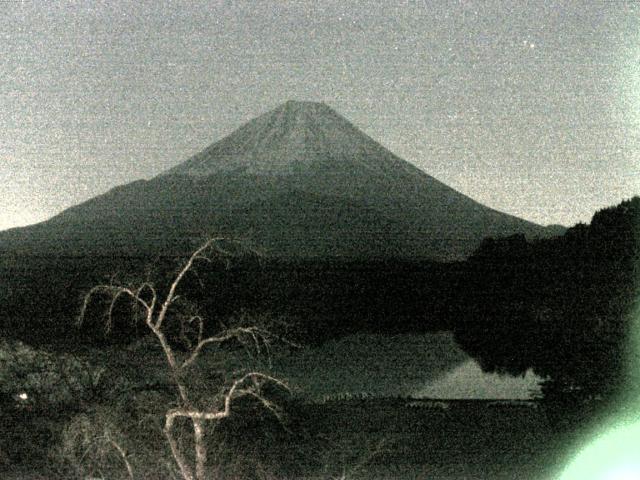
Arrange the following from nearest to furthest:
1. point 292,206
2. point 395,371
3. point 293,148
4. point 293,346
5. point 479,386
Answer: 1. point 293,346
2. point 479,386
3. point 395,371
4. point 292,206
5. point 293,148

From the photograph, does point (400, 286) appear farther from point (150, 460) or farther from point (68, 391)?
point (150, 460)

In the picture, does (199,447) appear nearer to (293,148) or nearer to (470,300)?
(470,300)

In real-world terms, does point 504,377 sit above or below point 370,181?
below

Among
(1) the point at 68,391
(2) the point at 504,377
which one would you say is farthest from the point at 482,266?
(1) the point at 68,391

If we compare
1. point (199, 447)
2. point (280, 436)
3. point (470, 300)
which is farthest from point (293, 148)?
point (199, 447)

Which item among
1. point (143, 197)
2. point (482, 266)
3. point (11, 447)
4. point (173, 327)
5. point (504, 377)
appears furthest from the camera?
point (143, 197)

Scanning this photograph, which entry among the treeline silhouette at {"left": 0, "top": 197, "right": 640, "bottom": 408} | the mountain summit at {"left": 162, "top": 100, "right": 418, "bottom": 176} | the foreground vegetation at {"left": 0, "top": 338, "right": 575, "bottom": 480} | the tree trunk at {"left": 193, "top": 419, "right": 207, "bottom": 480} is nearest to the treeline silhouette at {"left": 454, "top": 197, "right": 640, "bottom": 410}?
the treeline silhouette at {"left": 0, "top": 197, "right": 640, "bottom": 408}

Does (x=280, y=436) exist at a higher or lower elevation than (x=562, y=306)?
higher

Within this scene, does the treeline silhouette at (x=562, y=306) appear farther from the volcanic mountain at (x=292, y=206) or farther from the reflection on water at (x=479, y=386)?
the volcanic mountain at (x=292, y=206)

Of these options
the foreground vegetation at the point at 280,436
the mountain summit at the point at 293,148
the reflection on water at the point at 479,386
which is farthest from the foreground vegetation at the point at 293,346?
the mountain summit at the point at 293,148
